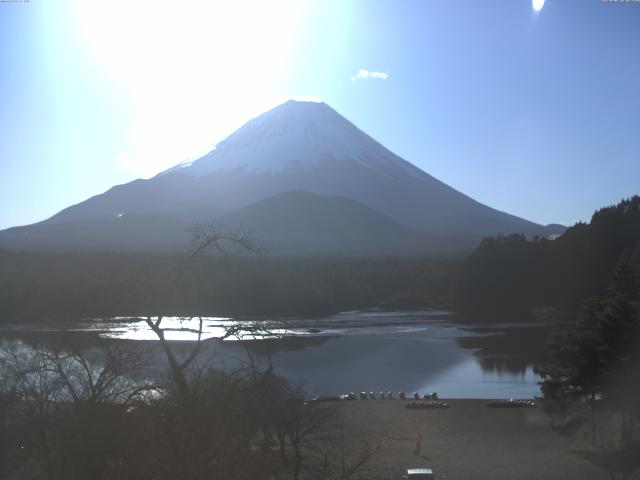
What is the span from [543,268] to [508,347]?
15671 mm

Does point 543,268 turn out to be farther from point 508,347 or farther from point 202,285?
point 202,285

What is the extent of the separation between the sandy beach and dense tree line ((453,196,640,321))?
766 inches

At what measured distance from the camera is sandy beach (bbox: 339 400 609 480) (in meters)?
9.09

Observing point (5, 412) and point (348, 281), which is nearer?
point (5, 412)

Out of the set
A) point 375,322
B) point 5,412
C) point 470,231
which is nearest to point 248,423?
point 5,412

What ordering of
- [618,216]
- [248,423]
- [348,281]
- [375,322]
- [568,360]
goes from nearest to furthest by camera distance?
[248,423], [568,360], [375,322], [618,216], [348,281]

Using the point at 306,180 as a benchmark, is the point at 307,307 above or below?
below

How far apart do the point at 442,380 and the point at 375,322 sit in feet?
41.6

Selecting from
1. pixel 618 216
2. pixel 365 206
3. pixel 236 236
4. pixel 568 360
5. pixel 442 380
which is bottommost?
pixel 442 380

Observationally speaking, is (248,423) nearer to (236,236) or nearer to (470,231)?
(236,236)

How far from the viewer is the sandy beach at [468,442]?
358 inches

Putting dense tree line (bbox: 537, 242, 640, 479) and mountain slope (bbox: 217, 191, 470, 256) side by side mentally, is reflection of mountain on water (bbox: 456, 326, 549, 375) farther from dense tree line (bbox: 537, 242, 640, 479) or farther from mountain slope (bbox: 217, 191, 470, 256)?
mountain slope (bbox: 217, 191, 470, 256)

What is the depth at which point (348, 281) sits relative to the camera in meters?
41.7

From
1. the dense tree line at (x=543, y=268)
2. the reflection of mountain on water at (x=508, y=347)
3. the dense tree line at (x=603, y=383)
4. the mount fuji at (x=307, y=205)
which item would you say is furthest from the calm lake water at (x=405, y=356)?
the mount fuji at (x=307, y=205)
